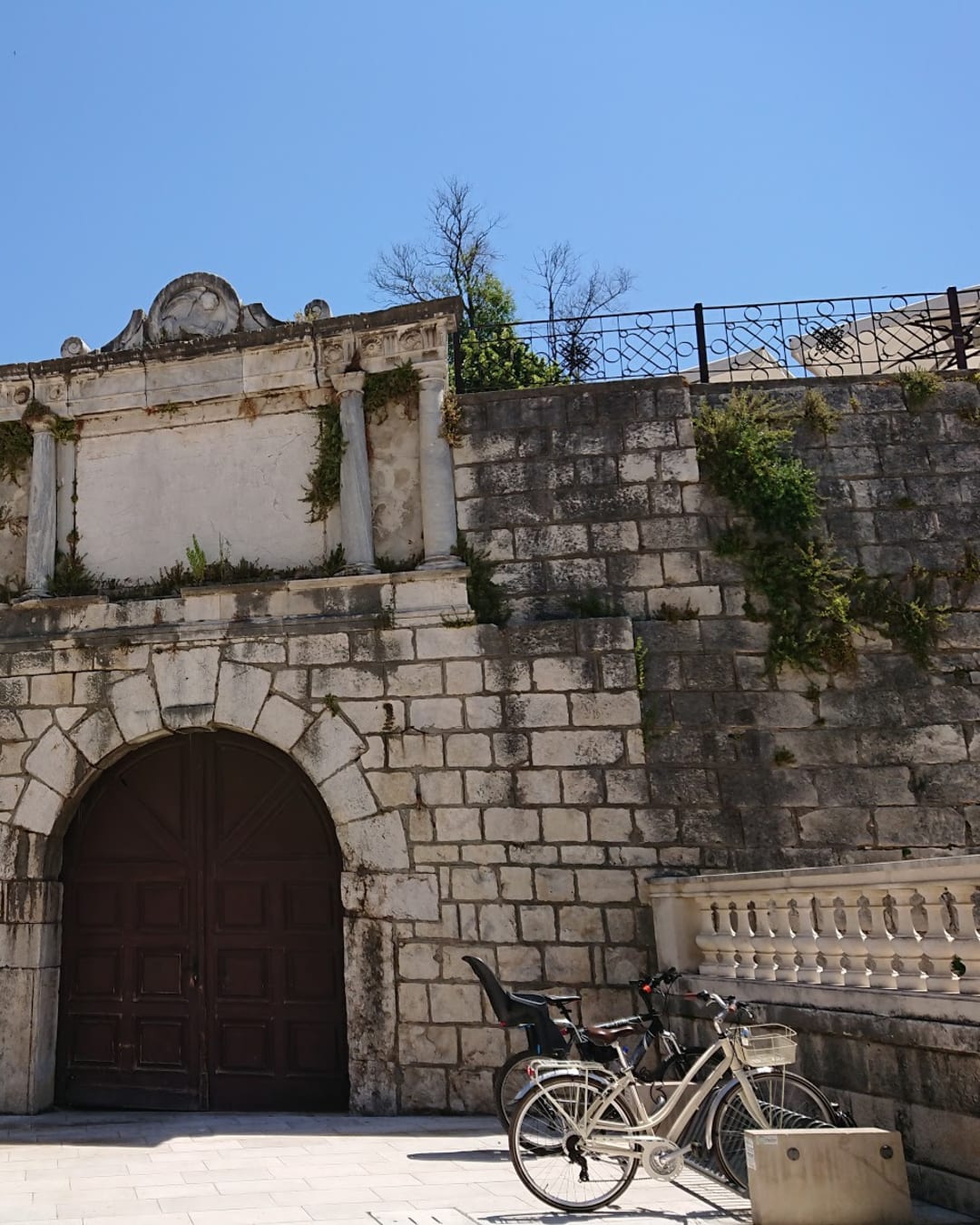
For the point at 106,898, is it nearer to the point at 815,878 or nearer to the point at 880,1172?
the point at 815,878

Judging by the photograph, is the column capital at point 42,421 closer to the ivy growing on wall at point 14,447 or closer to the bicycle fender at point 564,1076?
the ivy growing on wall at point 14,447

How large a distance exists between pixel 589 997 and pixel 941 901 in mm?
3079

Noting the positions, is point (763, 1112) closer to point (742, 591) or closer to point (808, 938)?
point (808, 938)

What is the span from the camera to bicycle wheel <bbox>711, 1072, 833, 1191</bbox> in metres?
4.31

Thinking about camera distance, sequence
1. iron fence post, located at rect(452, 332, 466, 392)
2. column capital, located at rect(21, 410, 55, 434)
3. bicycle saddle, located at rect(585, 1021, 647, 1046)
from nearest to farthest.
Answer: bicycle saddle, located at rect(585, 1021, 647, 1046)
iron fence post, located at rect(452, 332, 466, 392)
column capital, located at rect(21, 410, 55, 434)

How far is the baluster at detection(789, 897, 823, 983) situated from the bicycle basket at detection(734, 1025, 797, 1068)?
78 centimetres

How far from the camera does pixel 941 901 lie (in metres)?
4.34

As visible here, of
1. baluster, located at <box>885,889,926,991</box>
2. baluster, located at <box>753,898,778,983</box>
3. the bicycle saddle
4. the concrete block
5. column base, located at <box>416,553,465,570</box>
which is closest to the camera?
the concrete block

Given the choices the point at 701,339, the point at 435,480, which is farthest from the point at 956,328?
the point at 435,480

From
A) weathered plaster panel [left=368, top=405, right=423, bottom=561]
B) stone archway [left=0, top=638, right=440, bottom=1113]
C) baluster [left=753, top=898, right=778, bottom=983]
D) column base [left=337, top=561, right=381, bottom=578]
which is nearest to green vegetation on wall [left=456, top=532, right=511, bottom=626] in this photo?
weathered plaster panel [left=368, top=405, right=423, bottom=561]

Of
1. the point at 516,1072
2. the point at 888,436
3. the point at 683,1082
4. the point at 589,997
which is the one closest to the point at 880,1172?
the point at 683,1082

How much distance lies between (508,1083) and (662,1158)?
1682 mm

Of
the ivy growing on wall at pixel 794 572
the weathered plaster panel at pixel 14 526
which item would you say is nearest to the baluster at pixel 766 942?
the ivy growing on wall at pixel 794 572

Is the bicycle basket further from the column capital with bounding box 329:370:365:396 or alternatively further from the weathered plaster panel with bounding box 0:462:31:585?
the weathered plaster panel with bounding box 0:462:31:585
